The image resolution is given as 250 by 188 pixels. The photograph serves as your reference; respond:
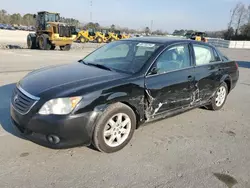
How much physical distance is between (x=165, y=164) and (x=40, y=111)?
5.62 ft

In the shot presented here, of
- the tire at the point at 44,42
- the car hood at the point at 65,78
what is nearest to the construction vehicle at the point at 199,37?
the tire at the point at 44,42

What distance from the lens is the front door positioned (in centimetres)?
393

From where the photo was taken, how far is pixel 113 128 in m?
3.54

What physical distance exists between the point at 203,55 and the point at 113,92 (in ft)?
8.18

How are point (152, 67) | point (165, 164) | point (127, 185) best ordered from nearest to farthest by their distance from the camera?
point (127, 185), point (165, 164), point (152, 67)

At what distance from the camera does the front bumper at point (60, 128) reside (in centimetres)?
309

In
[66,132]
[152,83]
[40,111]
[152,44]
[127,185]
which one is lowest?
[127,185]

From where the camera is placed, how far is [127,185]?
2.88 metres

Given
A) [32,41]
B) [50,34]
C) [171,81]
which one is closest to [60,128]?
[171,81]

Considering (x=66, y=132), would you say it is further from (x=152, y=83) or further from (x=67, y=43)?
(x=67, y=43)

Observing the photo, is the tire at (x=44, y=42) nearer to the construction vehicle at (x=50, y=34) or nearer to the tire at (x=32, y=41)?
the construction vehicle at (x=50, y=34)

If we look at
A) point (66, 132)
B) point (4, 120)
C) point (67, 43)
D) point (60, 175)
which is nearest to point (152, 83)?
point (66, 132)

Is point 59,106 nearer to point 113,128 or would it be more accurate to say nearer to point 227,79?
point 113,128

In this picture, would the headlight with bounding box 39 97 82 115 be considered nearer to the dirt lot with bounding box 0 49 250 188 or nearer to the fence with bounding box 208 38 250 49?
the dirt lot with bounding box 0 49 250 188
